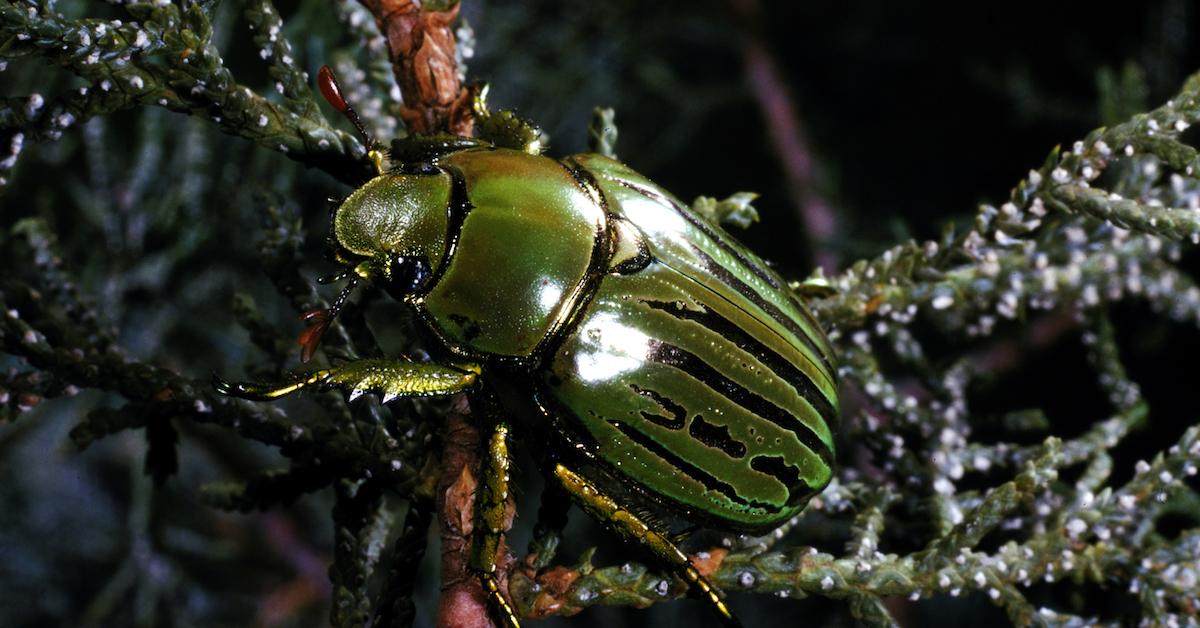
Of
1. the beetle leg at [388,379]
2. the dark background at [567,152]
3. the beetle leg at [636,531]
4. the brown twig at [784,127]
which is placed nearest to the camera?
the beetle leg at [388,379]

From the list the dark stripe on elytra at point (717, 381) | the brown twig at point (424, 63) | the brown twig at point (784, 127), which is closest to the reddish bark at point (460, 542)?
the dark stripe on elytra at point (717, 381)

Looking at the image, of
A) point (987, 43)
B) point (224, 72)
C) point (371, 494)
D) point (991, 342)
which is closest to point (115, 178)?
point (224, 72)

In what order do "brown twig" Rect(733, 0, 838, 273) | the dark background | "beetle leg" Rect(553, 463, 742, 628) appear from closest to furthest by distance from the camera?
"beetle leg" Rect(553, 463, 742, 628) → the dark background → "brown twig" Rect(733, 0, 838, 273)

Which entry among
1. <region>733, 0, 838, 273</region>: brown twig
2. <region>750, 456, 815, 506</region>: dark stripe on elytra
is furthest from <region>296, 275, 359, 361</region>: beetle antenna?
<region>733, 0, 838, 273</region>: brown twig

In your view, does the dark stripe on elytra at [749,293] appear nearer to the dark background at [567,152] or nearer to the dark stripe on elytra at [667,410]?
the dark stripe on elytra at [667,410]

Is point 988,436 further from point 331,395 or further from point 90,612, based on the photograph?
point 90,612

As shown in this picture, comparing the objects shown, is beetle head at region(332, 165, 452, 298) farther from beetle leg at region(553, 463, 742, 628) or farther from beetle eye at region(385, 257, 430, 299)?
beetle leg at region(553, 463, 742, 628)
